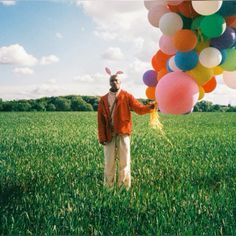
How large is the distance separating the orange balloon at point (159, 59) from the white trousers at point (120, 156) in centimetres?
131

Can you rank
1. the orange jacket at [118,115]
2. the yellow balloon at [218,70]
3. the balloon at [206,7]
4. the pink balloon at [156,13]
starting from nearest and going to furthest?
the balloon at [206,7] < the pink balloon at [156,13] < the yellow balloon at [218,70] < the orange jacket at [118,115]

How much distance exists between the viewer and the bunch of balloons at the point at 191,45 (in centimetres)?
407

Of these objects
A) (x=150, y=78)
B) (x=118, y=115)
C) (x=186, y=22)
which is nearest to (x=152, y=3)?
(x=186, y=22)

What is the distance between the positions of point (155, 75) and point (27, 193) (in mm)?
2330

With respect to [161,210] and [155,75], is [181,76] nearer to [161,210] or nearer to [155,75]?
[155,75]

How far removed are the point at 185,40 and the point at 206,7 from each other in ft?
1.12

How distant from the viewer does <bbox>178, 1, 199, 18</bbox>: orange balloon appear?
421 cm

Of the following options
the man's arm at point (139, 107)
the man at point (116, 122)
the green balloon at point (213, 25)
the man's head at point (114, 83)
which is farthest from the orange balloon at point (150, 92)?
the green balloon at point (213, 25)

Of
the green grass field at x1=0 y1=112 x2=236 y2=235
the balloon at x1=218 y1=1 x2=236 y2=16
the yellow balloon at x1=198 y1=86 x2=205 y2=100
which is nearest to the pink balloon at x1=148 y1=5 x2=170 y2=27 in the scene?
the balloon at x1=218 y1=1 x2=236 y2=16

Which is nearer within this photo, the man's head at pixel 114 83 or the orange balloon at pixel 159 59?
the orange balloon at pixel 159 59

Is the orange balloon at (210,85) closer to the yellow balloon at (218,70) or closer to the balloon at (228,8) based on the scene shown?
the yellow balloon at (218,70)

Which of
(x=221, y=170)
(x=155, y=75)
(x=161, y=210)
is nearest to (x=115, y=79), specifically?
(x=155, y=75)

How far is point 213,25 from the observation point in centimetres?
402

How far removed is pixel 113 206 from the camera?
5.14m
